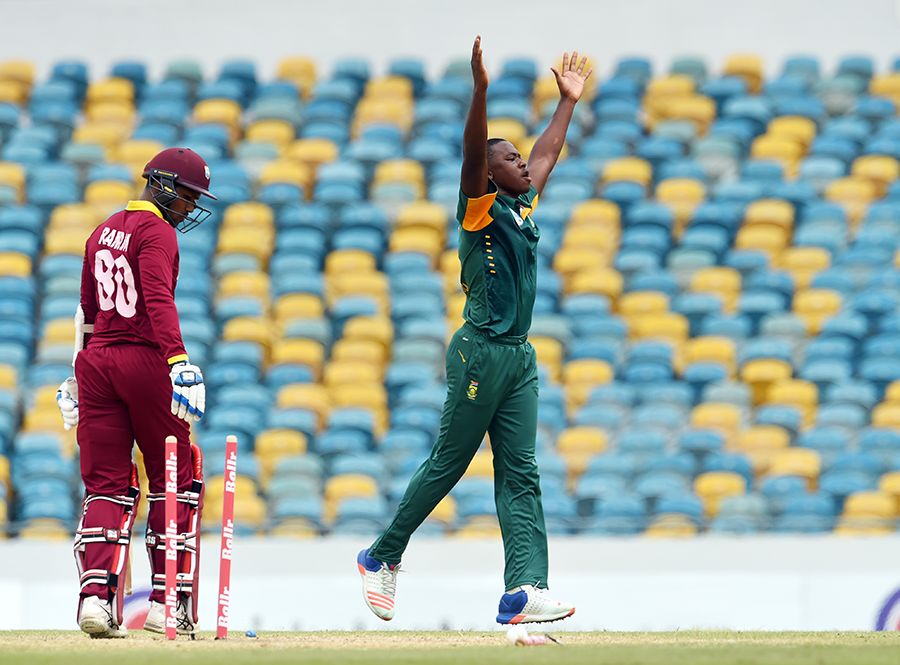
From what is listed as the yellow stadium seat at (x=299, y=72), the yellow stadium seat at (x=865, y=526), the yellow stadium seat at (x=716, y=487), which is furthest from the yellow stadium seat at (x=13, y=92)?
the yellow stadium seat at (x=865, y=526)

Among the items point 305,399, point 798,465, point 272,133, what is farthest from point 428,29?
point 798,465

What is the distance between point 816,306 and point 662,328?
1.38m

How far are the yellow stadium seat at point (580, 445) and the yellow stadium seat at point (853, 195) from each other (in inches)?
171

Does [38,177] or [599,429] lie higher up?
[38,177]

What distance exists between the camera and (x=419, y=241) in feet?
47.9

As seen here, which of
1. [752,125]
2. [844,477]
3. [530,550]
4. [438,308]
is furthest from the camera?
[752,125]

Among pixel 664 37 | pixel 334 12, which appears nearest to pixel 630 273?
pixel 664 37

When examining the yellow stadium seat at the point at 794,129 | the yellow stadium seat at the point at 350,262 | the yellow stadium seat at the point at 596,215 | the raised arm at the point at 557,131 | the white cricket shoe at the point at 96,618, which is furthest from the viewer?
the yellow stadium seat at the point at 794,129

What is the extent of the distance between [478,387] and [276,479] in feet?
19.0

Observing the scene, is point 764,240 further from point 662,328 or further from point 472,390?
point 472,390

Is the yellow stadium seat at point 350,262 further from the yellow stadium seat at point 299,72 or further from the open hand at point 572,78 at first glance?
the open hand at point 572,78

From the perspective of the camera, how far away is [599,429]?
12.3 m

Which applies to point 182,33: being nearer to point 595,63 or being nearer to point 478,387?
point 595,63

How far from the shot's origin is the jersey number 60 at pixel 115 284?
6.01m
